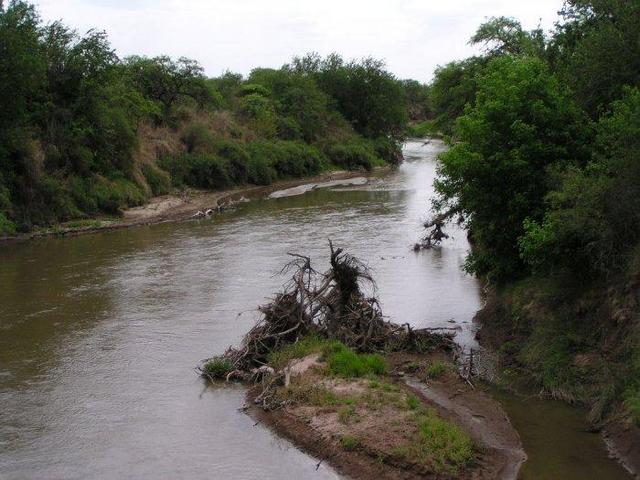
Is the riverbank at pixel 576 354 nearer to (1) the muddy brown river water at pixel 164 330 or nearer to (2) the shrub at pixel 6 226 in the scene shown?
(1) the muddy brown river water at pixel 164 330

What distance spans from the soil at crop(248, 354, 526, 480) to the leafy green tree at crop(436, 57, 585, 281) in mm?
5407

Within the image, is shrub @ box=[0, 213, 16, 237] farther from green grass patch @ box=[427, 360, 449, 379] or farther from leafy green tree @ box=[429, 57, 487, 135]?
green grass patch @ box=[427, 360, 449, 379]

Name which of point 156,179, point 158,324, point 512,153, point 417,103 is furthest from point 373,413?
point 417,103

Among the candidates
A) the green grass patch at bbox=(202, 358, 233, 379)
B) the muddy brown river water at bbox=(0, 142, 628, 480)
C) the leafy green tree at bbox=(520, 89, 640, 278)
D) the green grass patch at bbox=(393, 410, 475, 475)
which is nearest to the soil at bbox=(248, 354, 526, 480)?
the green grass patch at bbox=(393, 410, 475, 475)

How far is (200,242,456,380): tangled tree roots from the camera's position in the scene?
18297 millimetres

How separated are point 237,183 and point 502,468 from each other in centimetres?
4916

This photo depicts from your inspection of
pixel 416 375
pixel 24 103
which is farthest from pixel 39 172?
pixel 416 375

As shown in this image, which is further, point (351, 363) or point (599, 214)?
point (599, 214)

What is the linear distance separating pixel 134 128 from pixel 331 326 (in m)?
37.4

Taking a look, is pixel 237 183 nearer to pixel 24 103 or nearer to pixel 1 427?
pixel 24 103

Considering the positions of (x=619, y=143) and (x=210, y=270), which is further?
(x=210, y=270)

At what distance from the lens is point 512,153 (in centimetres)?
1984

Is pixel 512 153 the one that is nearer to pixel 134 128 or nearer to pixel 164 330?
pixel 164 330

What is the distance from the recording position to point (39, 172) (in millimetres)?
41250
